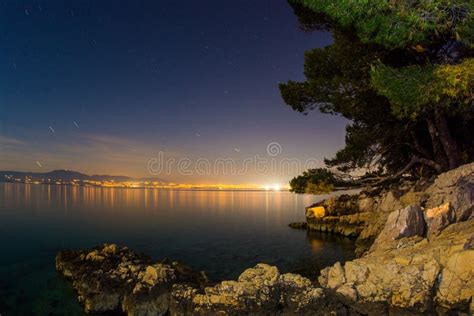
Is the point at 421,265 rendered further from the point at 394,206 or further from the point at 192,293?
the point at 394,206

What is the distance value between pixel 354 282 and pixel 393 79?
6920mm

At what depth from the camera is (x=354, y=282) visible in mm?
8680

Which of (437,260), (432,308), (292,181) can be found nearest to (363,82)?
(292,181)

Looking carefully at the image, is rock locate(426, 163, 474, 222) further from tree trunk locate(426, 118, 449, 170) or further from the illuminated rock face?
the illuminated rock face

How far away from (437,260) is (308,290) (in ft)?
11.7

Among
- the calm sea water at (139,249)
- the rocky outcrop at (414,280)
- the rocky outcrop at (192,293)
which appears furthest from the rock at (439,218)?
the rocky outcrop at (192,293)

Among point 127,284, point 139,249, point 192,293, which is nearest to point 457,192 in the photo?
point 192,293

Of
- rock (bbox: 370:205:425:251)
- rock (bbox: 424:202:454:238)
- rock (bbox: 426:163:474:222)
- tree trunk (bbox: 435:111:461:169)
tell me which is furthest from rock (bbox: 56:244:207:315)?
tree trunk (bbox: 435:111:461:169)

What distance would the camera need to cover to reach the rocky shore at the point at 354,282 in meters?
7.89

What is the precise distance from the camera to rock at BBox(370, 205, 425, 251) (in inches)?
432

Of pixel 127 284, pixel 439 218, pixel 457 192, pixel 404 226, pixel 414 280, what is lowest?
pixel 127 284

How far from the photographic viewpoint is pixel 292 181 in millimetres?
16938

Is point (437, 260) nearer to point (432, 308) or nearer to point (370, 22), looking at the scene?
point (432, 308)

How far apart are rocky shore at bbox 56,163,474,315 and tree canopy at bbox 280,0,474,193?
3.91 m
